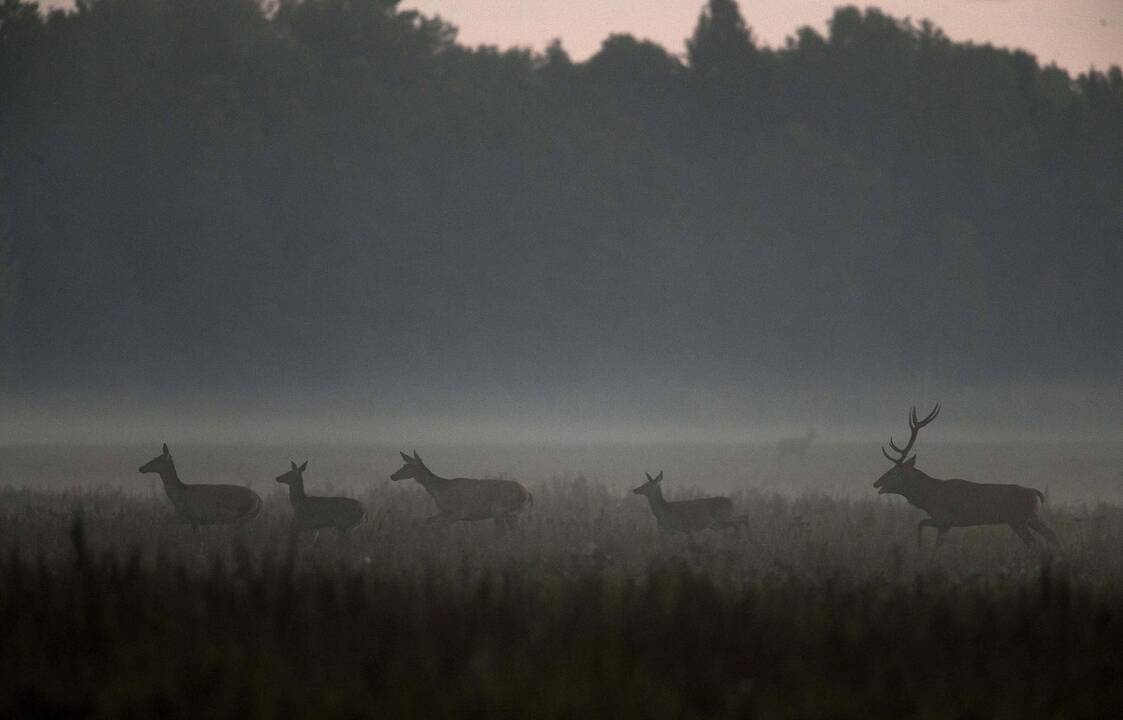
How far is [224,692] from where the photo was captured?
662 centimetres

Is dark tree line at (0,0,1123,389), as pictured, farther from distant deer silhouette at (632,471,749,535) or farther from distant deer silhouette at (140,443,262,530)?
distant deer silhouette at (632,471,749,535)

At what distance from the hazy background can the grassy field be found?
3524 cm

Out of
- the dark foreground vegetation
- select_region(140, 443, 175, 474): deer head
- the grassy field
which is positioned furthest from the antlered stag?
select_region(140, 443, 175, 474): deer head

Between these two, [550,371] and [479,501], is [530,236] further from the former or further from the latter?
[479,501]

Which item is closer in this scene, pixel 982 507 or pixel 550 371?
pixel 982 507

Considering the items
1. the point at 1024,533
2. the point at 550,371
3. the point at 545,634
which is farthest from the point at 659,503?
the point at 550,371

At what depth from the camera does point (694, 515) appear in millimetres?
14141

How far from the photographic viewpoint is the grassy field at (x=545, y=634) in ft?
21.9

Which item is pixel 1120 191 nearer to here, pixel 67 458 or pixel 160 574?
pixel 67 458

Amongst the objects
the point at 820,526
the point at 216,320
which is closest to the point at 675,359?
the point at 216,320

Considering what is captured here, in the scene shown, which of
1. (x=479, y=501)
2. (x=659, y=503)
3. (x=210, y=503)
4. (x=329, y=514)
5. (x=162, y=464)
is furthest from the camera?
(x=162, y=464)

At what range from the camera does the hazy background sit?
170ft

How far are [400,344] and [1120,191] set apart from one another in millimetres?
38209

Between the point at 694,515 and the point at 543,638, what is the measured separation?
6571 millimetres
